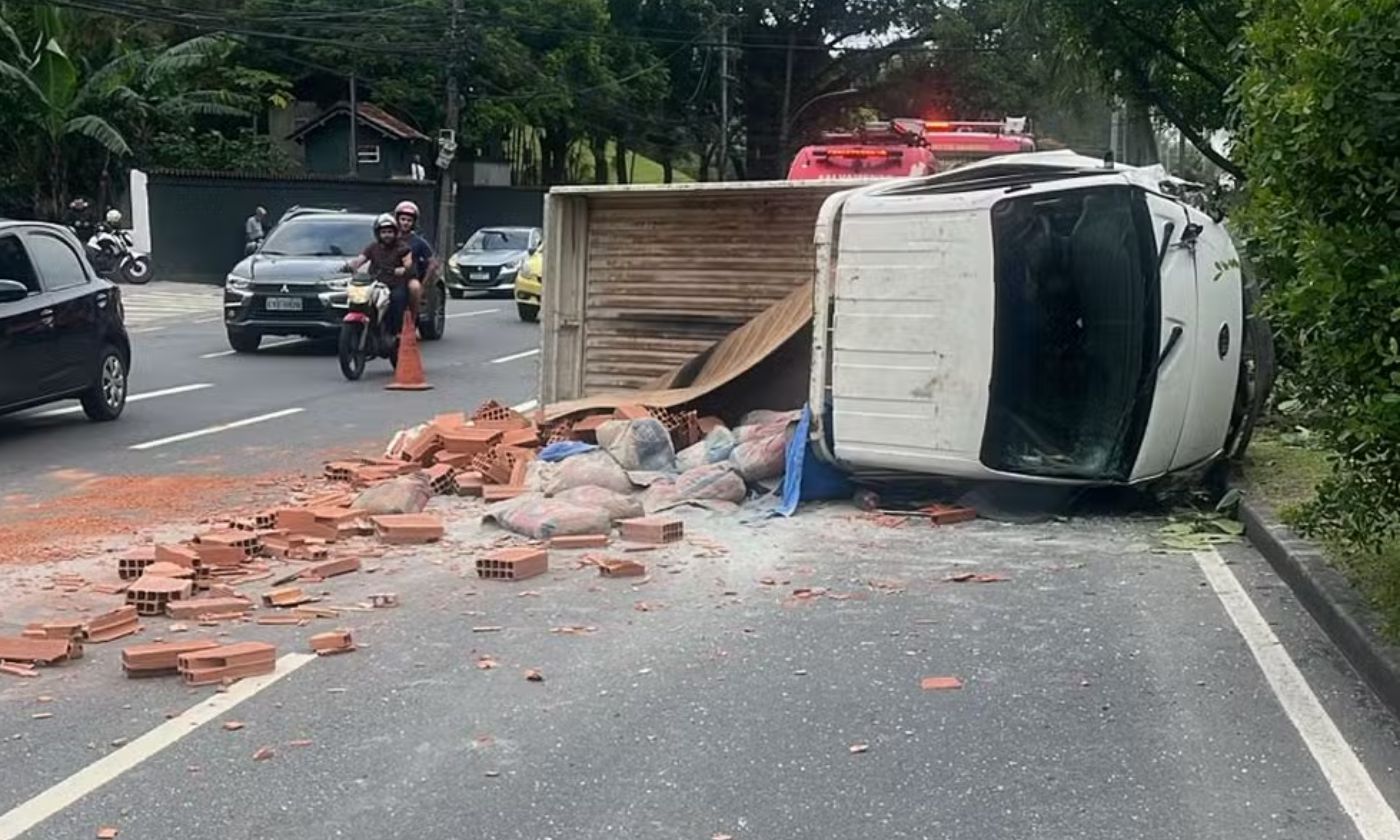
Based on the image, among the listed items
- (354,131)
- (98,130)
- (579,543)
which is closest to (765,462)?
(579,543)

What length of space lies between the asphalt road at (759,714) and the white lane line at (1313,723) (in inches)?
0.5

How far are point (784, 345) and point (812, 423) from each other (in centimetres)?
164

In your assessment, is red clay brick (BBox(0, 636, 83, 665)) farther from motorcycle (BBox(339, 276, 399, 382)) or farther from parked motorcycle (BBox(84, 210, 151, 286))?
parked motorcycle (BBox(84, 210, 151, 286))

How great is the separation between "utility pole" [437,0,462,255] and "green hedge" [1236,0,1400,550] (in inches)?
1241

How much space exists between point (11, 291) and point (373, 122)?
111 ft

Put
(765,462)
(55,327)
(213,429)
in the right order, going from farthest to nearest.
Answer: (213,429), (55,327), (765,462)

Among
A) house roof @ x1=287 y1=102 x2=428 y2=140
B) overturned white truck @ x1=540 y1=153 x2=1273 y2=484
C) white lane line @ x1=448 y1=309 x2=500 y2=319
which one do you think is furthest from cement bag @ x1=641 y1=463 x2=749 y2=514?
house roof @ x1=287 y1=102 x2=428 y2=140

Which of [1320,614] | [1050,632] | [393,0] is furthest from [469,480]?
[393,0]

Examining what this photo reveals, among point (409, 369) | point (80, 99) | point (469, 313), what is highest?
point (80, 99)

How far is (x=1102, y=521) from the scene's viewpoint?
9062mm

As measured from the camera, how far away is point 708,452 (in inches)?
397

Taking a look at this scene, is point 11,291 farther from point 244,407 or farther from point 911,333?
point 911,333

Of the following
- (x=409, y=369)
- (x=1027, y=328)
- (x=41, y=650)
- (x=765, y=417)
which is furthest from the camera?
(x=409, y=369)

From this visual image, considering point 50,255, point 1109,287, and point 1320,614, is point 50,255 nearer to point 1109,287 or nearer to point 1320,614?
point 1109,287
